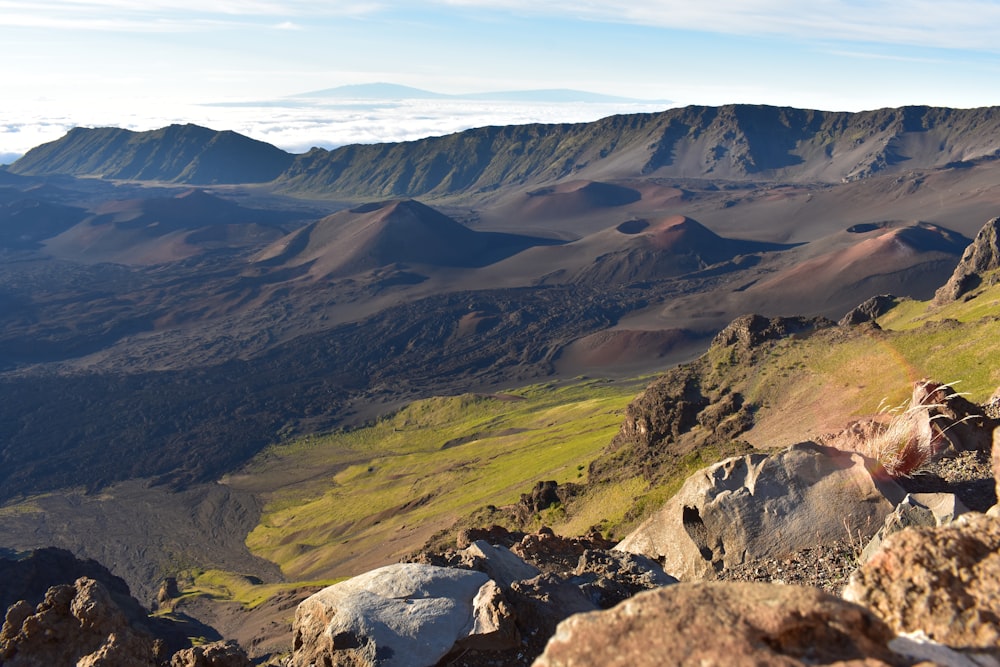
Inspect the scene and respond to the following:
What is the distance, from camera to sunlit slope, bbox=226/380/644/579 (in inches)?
1609

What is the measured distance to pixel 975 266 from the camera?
2009 inches

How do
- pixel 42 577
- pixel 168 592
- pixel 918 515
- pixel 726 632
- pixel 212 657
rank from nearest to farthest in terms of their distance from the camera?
1. pixel 726 632
2. pixel 212 657
3. pixel 918 515
4. pixel 42 577
5. pixel 168 592

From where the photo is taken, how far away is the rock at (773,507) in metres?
13.1

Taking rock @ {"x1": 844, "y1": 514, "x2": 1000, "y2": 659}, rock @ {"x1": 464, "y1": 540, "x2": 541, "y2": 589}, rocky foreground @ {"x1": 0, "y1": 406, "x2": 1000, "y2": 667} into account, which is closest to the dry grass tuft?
rocky foreground @ {"x1": 0, "y1": 406, "x2": 1000, "y2": 667}

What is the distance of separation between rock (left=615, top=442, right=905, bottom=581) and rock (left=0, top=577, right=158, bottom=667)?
31.7ft

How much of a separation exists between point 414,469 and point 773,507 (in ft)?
145

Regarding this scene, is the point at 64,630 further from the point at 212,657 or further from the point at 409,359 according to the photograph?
the point at 409,359

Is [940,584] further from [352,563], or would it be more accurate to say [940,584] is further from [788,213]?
[788,213]

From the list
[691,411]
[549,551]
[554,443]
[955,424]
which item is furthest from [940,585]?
[554,443]

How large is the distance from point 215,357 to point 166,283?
40.0 meters

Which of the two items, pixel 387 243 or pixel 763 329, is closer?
pixel 763 329

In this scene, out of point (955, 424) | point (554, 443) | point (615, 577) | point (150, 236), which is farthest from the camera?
point (150, 236)

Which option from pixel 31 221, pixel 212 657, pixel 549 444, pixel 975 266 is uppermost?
pixel 975 266

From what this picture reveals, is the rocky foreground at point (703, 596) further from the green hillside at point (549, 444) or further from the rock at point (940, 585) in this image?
the green hillside at point (549, 444)
